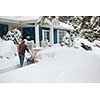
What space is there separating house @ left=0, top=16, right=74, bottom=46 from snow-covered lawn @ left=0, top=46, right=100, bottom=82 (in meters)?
0.14

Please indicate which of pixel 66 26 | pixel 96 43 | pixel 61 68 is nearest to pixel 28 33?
pixel 66 26

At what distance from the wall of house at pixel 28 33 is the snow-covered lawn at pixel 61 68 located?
0.75 ft

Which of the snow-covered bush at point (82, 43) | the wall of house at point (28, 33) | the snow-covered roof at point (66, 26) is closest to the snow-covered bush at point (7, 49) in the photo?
the wall of house at point (28, 33)

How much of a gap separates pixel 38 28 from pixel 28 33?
0.14 meters

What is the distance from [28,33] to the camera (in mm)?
3994

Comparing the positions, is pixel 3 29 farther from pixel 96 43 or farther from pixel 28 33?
pixel 96 43

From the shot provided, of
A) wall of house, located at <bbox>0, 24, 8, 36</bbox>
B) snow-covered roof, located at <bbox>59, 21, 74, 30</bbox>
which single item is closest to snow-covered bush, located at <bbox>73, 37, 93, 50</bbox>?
snow-covered roof, located at <bbox>59, 21, 74, 30</bbox>

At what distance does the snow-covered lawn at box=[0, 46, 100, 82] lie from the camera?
3.92 meters

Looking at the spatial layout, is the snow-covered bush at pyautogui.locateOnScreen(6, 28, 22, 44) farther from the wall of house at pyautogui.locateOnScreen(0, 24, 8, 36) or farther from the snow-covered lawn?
the snow-covered lawn

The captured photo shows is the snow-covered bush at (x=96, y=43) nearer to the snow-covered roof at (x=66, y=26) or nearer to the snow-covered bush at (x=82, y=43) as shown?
the snow-covered bush at (x=82, y=43)
